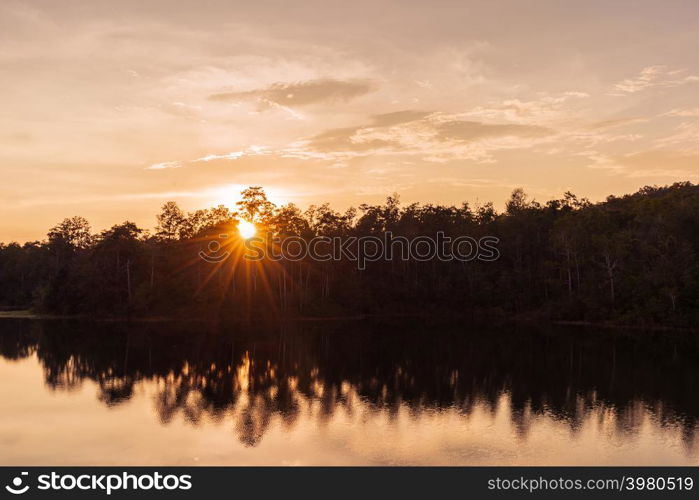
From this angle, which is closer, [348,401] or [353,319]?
[348,401]

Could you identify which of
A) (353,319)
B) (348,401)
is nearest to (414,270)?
(353,319)

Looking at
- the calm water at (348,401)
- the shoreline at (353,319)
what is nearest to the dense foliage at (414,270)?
the shoreline at (353,319)

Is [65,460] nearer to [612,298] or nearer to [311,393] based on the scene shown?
[311,393]

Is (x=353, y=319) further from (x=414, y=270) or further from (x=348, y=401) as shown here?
(x=348, y=401)

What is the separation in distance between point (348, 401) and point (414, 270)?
72333 mm

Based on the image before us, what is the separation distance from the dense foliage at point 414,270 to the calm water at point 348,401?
1908 centimetres

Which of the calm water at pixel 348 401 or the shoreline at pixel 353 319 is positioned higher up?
the calm water at pixel 348 401

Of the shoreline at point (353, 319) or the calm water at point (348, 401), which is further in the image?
the shoreline at point (353, 319)

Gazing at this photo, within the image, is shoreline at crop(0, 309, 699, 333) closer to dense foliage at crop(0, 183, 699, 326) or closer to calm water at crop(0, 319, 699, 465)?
dense foliage at crop(0, 183, 699, 326)

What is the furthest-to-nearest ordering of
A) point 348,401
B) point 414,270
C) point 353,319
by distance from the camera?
1. point 414,270
2. point 353,319
3. point 348,401

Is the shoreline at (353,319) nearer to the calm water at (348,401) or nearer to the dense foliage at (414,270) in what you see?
the dense foliage at (414,270)

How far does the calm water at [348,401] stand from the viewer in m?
24.6

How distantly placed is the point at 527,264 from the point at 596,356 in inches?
1937

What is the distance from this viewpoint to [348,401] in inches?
1336
